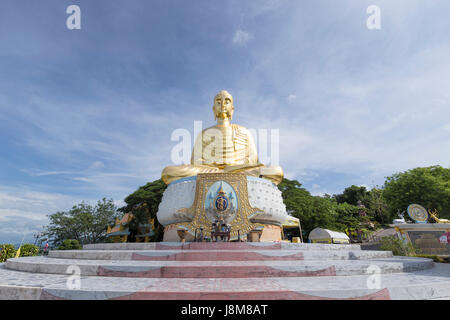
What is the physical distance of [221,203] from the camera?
427 inches

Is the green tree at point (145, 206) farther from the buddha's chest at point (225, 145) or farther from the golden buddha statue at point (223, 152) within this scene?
the buddha's chest at point (225, 145)

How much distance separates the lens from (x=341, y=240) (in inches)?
796

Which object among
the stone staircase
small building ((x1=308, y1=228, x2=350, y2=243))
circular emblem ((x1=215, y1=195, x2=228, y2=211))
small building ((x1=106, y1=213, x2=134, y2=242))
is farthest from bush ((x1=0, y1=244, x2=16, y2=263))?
small building ((x1=308, y1=228, x2=350, y2=243))

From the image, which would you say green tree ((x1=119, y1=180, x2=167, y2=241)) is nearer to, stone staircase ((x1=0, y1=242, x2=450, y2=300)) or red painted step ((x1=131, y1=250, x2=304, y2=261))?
stone staircase ((x1=0, y1=242, x2=450, y2=300))

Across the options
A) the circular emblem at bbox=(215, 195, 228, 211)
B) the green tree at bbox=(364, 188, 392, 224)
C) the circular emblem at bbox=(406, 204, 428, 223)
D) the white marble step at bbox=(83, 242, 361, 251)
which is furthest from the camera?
the green tree at bbox=(364, 188, 392, 224)

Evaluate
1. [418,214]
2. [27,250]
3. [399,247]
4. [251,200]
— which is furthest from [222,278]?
[418,214]

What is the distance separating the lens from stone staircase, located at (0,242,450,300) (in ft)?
9.03

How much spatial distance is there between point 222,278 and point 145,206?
1950 centimetres

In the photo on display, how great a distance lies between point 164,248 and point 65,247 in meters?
11.2

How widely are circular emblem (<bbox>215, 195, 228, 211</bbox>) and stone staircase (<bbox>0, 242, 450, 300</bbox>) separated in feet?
14.7

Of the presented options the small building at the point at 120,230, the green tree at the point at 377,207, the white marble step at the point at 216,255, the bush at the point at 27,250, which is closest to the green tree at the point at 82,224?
the small building at the point at 120,230
